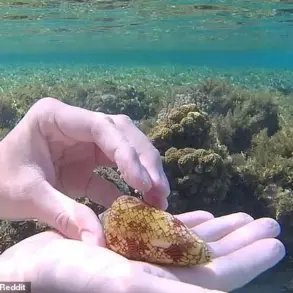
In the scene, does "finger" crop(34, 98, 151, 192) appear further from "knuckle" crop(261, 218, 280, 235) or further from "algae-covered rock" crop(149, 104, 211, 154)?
"algae-covered rock" crop(149, 104, 211, 154)

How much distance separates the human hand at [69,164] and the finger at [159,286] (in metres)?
0.46

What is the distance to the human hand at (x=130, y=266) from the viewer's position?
6.48 ft

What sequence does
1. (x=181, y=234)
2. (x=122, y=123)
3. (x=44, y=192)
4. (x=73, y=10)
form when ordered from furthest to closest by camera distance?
(x=73, y=10)
(x=122, y=123)
(x=44, y=192)
(x=181, y=234)

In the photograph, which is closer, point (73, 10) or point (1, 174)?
point (1, 174)

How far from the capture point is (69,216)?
243 cm

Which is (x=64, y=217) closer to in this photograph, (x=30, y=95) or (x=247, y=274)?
(x=247, y=274)

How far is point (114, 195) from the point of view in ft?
10.3

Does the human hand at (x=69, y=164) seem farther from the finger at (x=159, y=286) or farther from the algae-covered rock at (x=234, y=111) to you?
the algae-covered rock at (x=234, y=111)

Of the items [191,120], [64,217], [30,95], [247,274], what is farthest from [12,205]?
[30,95]

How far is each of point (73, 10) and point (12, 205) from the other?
86.3 feet

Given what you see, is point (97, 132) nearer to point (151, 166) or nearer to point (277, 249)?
point (151, 166)

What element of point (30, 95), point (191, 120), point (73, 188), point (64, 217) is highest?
point (64, 217)

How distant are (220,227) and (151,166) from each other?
1.95 feet

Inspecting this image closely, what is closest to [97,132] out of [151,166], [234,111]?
[151,166]
